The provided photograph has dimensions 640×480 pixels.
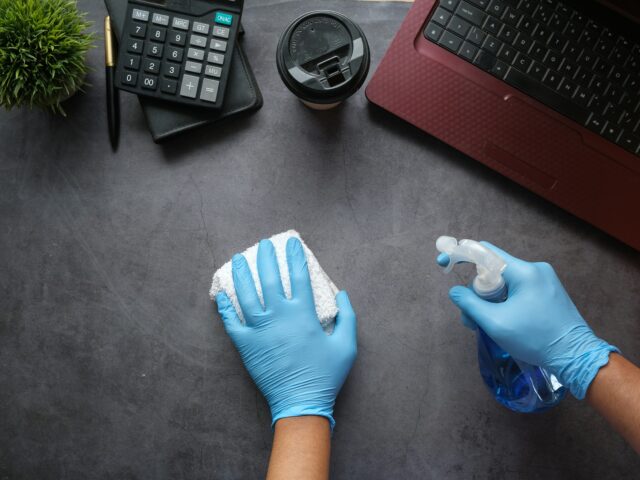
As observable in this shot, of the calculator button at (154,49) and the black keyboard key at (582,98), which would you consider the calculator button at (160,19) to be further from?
the black keyboard key at (582,98)

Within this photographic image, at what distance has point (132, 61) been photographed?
783 mm

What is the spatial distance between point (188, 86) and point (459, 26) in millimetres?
400

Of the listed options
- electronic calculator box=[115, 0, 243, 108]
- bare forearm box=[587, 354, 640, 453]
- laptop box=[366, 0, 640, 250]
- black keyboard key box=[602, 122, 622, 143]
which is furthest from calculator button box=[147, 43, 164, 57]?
bare forearm box=[587, 354, 640, 453]

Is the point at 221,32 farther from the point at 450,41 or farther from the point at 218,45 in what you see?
the point at 450,41

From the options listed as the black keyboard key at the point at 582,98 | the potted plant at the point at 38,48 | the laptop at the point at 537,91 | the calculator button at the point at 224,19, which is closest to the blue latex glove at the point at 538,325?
the laptop at the point at 537,91

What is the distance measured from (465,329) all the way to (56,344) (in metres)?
0.63

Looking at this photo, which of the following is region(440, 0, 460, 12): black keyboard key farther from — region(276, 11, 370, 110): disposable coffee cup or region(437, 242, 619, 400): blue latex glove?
region(437, 242, 619, 400): blue latex glove

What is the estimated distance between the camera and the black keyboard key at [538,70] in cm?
77

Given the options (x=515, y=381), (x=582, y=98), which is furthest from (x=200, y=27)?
(x=515, y=381)

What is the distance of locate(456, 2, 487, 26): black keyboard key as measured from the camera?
30.5 inches

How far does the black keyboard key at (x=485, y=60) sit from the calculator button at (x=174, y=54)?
1.40 ft

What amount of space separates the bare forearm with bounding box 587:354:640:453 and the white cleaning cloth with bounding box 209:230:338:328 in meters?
0.37

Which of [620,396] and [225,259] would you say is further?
[225,259]

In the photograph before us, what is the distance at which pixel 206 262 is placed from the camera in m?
0.84
